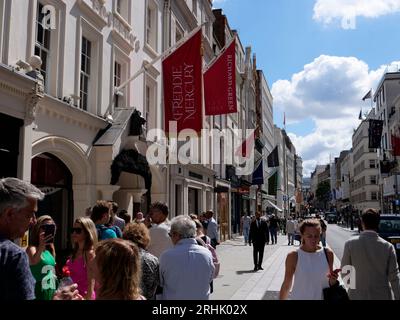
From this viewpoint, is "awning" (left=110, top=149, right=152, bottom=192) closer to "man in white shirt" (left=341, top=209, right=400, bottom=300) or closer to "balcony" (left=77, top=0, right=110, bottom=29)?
A: "balcony" (left=77, top=0, right=110, bottom=29)

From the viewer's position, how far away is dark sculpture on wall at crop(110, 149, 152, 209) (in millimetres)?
12836

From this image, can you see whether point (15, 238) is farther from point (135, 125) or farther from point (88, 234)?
point (135, 125)

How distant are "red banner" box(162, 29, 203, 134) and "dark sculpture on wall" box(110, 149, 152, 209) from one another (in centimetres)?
176

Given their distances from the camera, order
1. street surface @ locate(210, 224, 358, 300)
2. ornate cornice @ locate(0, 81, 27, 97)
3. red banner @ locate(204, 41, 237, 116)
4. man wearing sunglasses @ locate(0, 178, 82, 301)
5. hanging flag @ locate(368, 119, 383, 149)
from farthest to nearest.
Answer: hanging flag @ locate(368, 119, 383, 149)
red banner @ locate(204, 41, 237, 116)
street surface @ locate(210, 224, 358, 300)
ornate cornice @ locate(0, 81, 27, 97)
man wearing sunglasses @ locate(0, 178, 82, 301)

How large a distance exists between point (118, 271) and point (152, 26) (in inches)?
660

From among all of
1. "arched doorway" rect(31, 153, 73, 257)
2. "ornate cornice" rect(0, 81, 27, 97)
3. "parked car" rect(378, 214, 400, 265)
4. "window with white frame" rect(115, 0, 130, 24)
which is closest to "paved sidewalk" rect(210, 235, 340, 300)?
"parked car" rect(378, 214, 400, 265)

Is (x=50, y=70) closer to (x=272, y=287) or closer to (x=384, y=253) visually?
(x=272, y=287)

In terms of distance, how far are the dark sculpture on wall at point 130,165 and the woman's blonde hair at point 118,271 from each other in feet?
32.4

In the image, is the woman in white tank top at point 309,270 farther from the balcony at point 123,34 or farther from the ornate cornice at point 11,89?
the balcony at point 123,34

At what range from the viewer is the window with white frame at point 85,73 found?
12781 mm

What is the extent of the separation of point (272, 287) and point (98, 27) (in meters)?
8.87

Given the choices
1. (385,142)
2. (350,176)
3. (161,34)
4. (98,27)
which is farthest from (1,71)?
(350,176)

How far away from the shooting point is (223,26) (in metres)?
36.2

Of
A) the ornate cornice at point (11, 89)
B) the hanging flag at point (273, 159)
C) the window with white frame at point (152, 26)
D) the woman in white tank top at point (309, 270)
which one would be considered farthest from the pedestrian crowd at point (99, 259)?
the hanging flag at point (273, 159)
